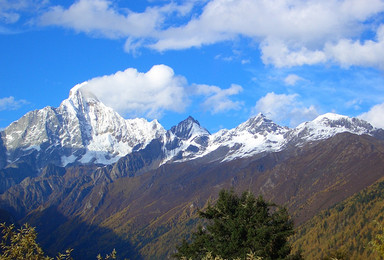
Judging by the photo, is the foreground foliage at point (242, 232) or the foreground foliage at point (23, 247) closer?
the foreground foliage at point (23, 247)

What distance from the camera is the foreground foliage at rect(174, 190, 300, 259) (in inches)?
2301

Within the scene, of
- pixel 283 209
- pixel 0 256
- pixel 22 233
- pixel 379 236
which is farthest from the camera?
pixel 283 209

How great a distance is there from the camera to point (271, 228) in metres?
58.6

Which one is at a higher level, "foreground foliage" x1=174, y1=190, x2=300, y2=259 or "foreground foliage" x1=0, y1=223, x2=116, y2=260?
"foreground foliage" x1=0, y1=223, x2=116, y2=260

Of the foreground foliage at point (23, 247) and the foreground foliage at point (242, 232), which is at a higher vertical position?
the foreground foliage at point (23, 247)

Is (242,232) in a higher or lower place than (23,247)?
lower

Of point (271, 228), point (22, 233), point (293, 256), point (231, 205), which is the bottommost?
point (293, 256)

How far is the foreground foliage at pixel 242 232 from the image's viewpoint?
5844cm

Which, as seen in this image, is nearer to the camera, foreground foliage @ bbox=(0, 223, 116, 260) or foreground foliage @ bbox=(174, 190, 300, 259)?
foreground foliage @ bbox=(0, 223, 116, 260)

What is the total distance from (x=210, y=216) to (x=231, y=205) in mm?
3744

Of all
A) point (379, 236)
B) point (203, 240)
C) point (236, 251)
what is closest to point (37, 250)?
point (379, 236)

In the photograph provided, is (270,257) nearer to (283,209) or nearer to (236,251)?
(236,251)

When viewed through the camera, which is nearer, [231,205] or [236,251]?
[236,251]

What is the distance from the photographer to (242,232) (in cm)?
6106
